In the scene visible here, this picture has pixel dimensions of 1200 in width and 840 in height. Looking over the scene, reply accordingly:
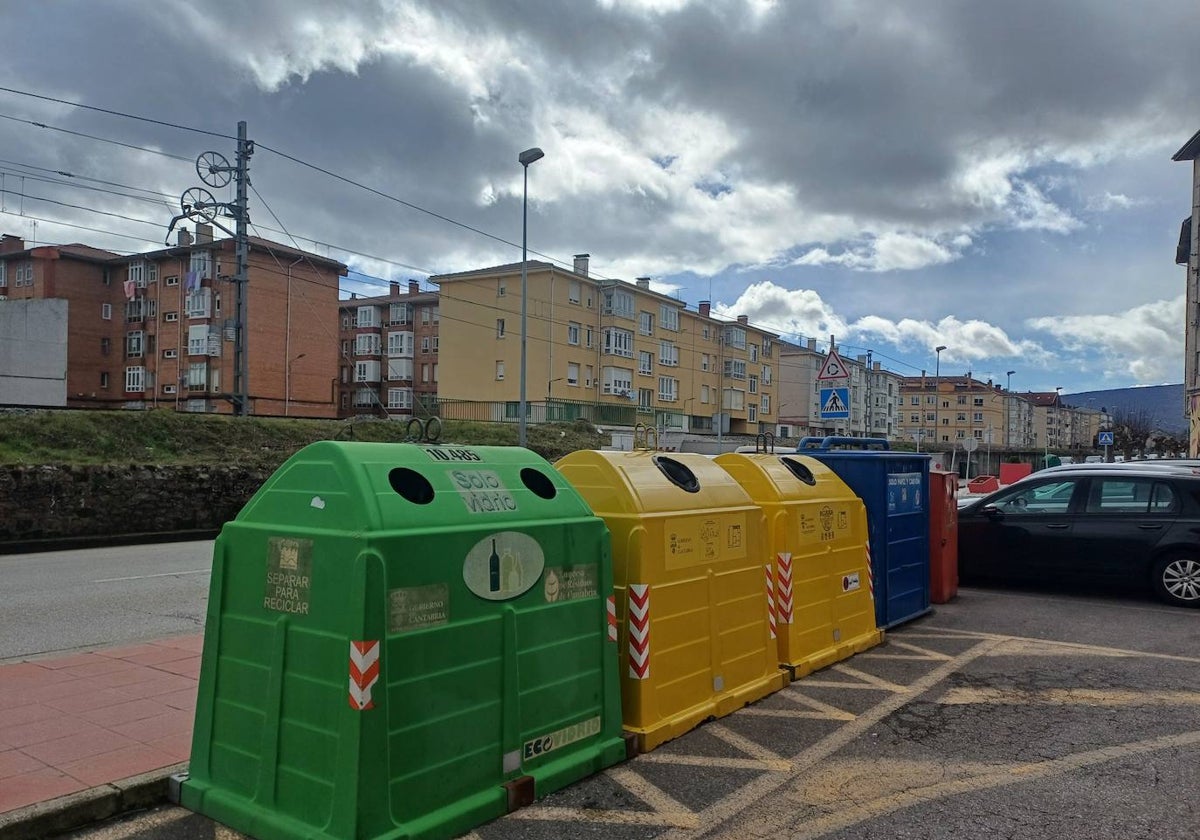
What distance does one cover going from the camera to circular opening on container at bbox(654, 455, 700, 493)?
216 inches

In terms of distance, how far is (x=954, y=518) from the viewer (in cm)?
1012

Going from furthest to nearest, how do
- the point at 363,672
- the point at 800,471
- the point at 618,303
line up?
the point at 618,303 → the point at 800,471 → the point at 363,672

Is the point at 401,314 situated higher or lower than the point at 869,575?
higher

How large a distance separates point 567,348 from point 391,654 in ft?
164

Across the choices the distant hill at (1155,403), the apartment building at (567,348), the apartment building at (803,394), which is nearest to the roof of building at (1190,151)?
the apartment building at (567,348)

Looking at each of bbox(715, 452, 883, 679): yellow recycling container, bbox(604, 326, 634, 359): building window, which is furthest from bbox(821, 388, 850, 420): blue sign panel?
bbox(604, 326, 634, 359): building window

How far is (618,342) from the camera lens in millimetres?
56625

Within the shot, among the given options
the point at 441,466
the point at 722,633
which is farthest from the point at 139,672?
the point at 722,633

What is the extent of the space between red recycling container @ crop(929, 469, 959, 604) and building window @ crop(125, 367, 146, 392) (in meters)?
58.7

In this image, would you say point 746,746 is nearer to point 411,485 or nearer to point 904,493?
point 411,485

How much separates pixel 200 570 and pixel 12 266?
5834cm

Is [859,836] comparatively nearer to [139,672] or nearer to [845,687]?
[845,687]

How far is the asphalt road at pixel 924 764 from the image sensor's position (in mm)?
3746

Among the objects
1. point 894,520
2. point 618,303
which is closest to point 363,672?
point 894,520
